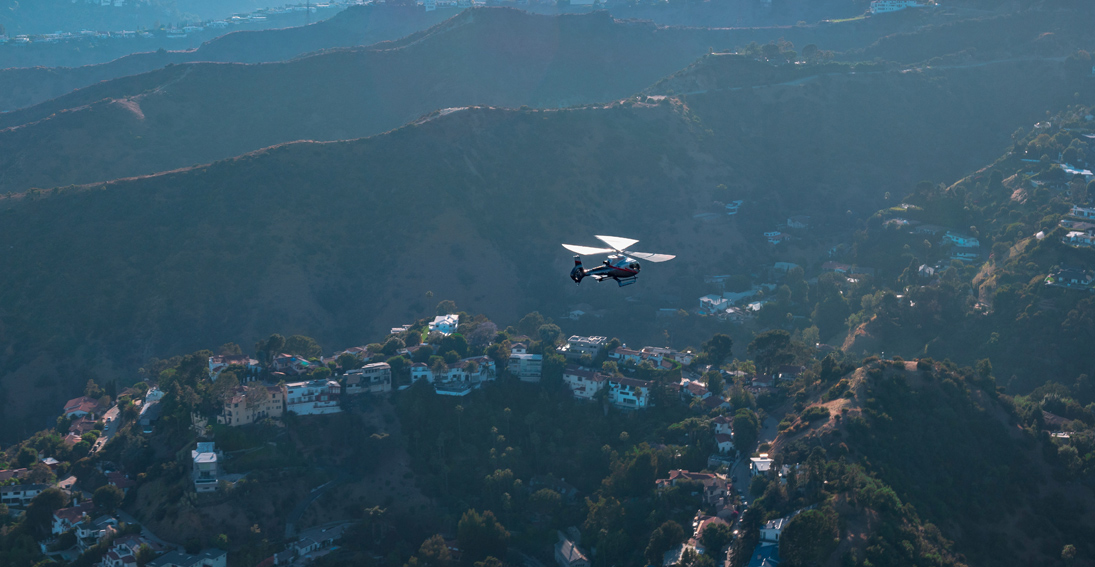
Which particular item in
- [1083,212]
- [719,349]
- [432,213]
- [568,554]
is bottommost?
[568,554]

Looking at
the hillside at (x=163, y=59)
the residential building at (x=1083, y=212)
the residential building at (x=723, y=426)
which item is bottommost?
the residential building at (x=1083, y=212)

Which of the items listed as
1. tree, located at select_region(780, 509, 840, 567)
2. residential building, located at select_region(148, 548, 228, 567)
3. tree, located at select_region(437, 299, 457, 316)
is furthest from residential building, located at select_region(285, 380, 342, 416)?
tree, located at select_region(780, 509, 840, 567)

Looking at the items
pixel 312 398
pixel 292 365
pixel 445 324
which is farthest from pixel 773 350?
pixel 292 365

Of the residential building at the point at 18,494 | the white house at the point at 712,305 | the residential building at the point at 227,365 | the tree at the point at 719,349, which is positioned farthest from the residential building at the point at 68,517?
the white house at the point at 712,305

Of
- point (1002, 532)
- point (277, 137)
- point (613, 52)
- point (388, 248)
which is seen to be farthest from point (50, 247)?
point (613, 52)

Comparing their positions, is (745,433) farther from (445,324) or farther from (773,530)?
(445,324)

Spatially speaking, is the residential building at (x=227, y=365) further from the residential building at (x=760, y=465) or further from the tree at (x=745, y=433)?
the residential building at (x=760, y=465)

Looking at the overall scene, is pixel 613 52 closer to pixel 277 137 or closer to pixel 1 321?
pixel 277 137
